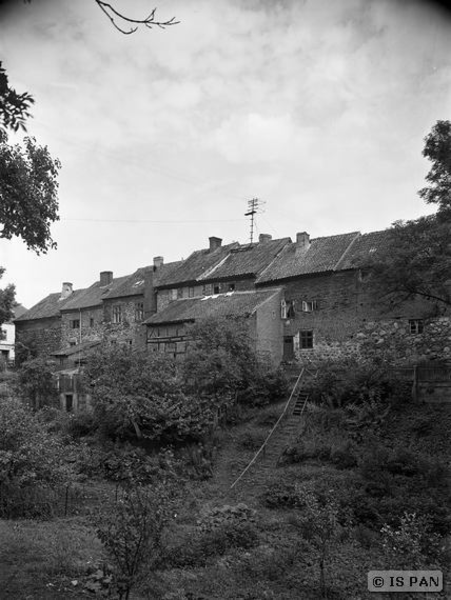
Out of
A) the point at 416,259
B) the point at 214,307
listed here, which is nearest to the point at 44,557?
the point at 416,259

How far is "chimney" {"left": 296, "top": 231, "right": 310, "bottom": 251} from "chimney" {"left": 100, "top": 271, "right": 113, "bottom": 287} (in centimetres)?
2104

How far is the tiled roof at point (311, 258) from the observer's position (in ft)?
103

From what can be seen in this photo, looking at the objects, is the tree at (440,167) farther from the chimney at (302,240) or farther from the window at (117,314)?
the window at (117,314)

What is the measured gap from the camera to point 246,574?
32.7ft

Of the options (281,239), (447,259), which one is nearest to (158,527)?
(447,259)

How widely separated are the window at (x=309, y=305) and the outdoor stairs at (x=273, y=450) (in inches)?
258

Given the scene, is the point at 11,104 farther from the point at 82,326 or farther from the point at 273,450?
the point at 82,326

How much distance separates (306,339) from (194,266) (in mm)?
12108

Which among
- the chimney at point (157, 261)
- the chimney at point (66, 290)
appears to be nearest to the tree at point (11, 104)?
the chimney at point (157, 261)

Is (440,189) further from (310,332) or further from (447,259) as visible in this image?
(310,332)

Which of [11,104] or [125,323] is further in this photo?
[125,323]

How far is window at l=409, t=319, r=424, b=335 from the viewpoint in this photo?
27656 millimetres

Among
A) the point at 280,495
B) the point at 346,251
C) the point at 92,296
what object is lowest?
the point at 280,495

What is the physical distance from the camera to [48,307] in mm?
51562
